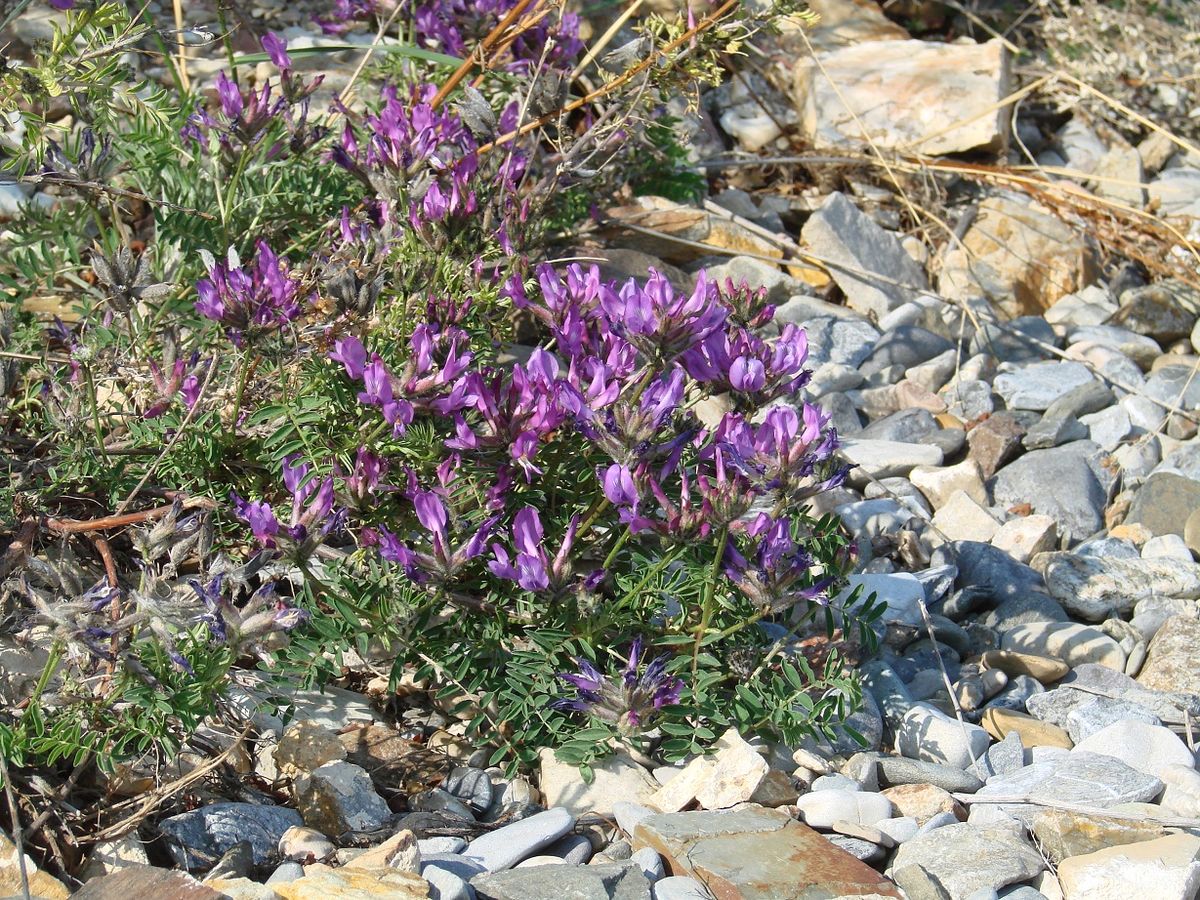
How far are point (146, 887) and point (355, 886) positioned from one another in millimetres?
320

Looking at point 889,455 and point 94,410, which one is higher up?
point 94,410

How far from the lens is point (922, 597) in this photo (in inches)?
140

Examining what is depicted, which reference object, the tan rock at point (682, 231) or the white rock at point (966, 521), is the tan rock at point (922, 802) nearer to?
the white rock at point (966, 521)

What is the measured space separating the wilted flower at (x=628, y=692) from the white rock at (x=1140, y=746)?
1.01 m

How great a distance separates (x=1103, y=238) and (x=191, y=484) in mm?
4292

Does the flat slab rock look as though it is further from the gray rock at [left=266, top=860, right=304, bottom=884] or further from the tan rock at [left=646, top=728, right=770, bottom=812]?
the gray rock at [left=266, top=860, right=304, bottom=884]

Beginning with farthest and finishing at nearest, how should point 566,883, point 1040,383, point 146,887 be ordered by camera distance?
1. point 1040,383
2. point 566,883
3. point 146,887

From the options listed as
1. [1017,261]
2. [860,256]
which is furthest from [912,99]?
[860,256]

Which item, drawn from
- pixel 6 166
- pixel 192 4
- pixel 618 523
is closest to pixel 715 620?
pixel 618 523

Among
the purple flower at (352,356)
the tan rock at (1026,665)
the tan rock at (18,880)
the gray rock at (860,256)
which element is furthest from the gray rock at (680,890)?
the gray rock at (860,256)

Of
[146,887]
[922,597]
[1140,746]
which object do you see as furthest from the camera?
[922,597]

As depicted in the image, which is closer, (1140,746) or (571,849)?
(571,849)

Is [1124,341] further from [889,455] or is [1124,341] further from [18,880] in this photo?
[18,880]

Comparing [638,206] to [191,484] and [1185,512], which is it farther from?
[191,484]
